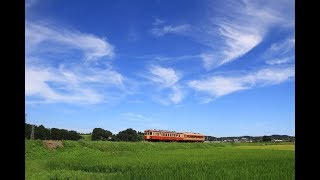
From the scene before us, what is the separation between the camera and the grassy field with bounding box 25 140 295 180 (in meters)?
13.9

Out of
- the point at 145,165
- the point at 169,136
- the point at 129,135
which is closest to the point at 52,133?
the point at 129,135

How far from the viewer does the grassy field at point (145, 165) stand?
13852 mm

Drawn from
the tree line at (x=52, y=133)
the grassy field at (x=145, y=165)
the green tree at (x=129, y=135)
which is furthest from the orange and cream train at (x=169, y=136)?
the tree line at (x=52, y=133)

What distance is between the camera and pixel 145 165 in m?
18.3

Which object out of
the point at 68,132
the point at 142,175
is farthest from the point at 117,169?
the point at 68,132

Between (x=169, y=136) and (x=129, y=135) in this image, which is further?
(x=129, y=135)

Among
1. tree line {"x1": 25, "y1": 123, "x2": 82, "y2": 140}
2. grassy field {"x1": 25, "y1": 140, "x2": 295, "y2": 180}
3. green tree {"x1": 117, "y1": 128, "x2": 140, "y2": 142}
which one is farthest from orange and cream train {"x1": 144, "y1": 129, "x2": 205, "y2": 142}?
tree line {"x1": 25, "y1": 123, "x2": 82, "y2": 140}

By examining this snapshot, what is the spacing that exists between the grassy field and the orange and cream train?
535cm

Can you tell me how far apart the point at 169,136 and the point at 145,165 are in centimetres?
3249

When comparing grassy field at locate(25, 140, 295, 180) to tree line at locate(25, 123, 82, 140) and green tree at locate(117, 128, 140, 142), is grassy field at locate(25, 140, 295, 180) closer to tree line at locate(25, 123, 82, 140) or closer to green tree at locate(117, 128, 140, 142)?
tree line at locate(25, 123, 82, 140)

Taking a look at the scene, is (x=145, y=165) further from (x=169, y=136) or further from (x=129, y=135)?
(x=129, y=135)
